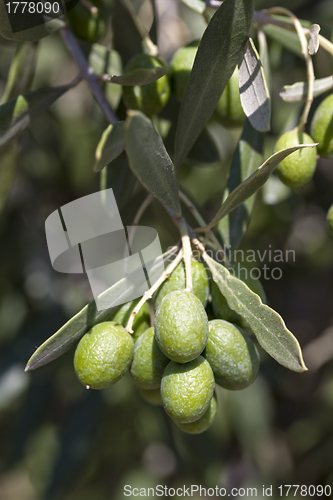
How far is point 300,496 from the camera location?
240 centimetres

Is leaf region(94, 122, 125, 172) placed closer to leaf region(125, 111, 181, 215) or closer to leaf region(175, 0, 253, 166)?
leaf region(125, 111, 181, 215)

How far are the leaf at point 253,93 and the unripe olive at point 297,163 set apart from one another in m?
0.12

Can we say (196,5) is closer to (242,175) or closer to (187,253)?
(242,175)

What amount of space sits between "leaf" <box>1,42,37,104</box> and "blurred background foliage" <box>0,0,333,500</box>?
0.79 metres

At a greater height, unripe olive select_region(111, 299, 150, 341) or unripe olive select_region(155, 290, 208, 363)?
unripe olive select_region(155, 290, 208, 363)

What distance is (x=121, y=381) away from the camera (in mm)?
2264

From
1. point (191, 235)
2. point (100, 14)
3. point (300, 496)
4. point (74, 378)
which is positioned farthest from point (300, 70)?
point (300, 496)

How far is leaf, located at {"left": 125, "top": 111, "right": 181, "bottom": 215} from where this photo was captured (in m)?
0.60

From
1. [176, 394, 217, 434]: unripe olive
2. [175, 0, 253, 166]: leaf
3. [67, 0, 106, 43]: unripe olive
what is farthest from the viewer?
[67, 0, 106, 43]: unripe olive

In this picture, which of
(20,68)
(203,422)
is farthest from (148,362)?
(20,68)

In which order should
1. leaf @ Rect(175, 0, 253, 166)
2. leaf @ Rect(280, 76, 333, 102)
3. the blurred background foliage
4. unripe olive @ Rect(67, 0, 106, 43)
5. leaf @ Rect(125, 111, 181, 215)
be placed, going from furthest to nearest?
the blurred background foliage, unripe olive @ Rect(67, 0, 106, 43), leaf @ Rect(280, 76, 333, 102), leaf @ Rect(175, 0, 253, 166), leaf @ Rect(125, 111, 181, 215)

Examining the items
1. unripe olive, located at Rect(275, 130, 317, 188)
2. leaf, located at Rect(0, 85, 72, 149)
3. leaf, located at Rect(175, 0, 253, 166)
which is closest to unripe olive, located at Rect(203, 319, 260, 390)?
unripe olive, located at Rect(275, 130, 317, 188)

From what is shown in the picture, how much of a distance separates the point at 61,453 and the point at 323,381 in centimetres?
155

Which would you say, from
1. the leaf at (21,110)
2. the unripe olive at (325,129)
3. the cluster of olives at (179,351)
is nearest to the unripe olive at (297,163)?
the unripe olive at (325,129)
